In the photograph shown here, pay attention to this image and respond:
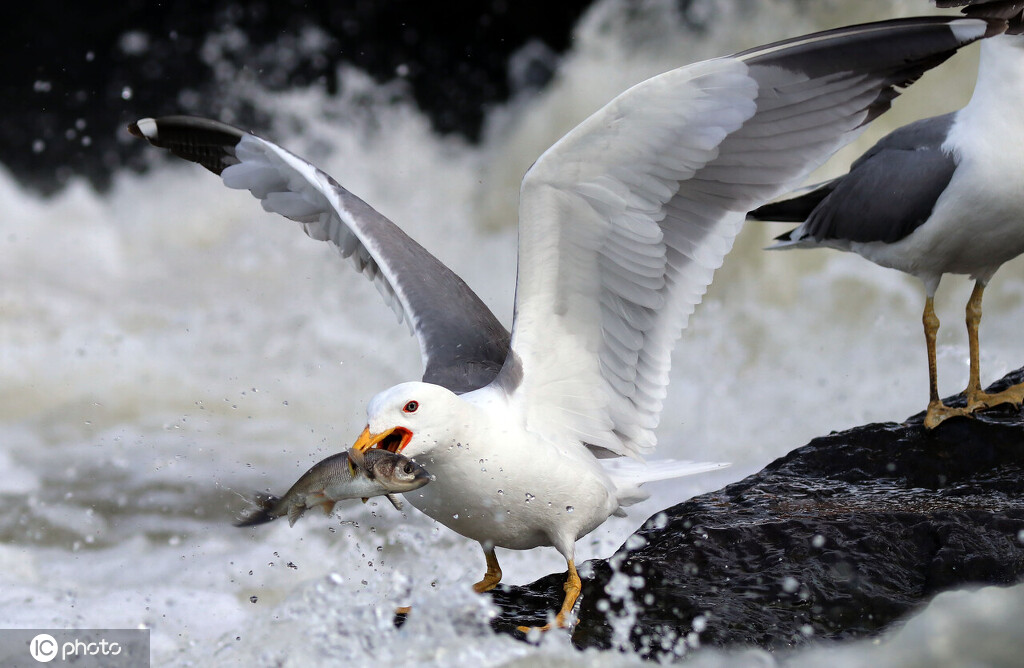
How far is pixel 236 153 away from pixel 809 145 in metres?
2.26

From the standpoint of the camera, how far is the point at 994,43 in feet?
14.3

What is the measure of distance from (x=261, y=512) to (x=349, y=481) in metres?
0.46

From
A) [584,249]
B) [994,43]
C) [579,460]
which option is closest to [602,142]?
[584,249]

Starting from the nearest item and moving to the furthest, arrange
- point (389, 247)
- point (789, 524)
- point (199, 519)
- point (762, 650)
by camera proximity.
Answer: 1. point (762, 650)
2. point (789, 524)
3. point (389, 247)
4. point (199, 519)

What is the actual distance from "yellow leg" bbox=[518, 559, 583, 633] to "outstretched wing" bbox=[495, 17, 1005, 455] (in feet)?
1.56

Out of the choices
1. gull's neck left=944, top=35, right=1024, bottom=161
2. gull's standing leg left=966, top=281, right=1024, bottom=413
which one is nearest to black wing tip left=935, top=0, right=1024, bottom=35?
gull's neck left=944, top=35, right=1024, bottom=161

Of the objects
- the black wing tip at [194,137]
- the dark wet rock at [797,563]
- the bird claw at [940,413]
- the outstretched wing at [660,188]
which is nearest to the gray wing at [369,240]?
the black wing tip at [194,137]

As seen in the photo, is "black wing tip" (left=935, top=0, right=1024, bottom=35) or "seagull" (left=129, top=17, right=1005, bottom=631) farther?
"black wing tip" (left=935, top=0, right=1024, bottom=35)

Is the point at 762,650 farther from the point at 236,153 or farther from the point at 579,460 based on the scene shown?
the point at 236,153

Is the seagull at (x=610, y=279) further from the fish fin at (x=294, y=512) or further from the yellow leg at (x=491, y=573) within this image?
the fish fin at (x=294, y=512)

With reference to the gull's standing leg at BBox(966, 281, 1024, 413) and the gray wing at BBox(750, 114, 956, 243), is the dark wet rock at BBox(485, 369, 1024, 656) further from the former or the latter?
the gray wing at BBox(750, 114, 956, 243)

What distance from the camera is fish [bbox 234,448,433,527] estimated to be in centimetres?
286

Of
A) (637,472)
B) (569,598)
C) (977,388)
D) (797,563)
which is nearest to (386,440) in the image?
(569,598)

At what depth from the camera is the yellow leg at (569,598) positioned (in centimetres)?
317
